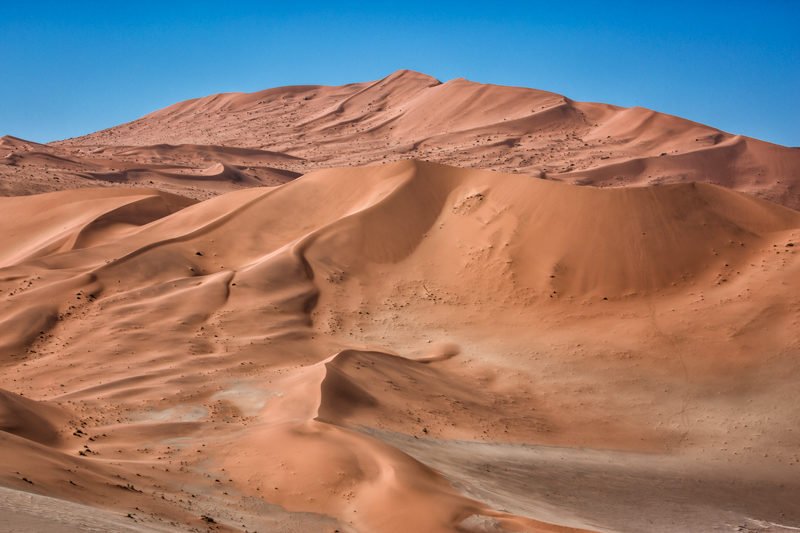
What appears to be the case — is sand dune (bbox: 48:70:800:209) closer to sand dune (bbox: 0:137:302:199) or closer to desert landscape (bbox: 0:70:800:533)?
sand dune (bbox: 0:137:302:199)

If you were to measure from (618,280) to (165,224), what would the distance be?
11.2m

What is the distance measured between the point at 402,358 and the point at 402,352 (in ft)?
4.02

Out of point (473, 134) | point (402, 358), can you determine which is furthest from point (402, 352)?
point (473, 134)

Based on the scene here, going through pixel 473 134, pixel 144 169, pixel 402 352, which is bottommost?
pixel 402 352

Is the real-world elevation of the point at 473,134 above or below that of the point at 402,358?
above

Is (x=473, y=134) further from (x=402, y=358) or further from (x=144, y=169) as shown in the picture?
(x=402, y=358)

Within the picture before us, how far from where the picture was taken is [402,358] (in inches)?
620

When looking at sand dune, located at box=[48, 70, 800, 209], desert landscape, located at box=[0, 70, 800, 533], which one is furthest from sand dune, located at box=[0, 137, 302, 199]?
desert landscape, located at box=[0, 70, 800, 533]

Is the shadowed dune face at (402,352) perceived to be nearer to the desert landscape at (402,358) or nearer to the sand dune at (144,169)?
the desert landscape at (402,358)

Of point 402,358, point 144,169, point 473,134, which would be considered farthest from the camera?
point 473,134

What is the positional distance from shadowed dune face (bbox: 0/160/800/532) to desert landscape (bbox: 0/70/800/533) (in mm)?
55

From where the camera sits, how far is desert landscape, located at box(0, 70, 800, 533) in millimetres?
9422

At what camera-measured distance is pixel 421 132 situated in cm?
5631

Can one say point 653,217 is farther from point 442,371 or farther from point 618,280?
point 442,371
